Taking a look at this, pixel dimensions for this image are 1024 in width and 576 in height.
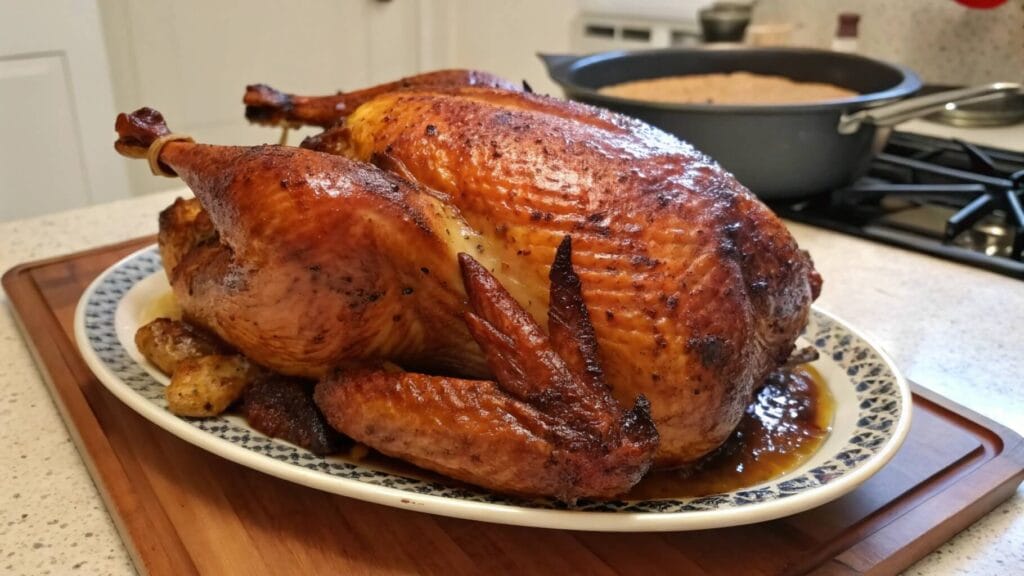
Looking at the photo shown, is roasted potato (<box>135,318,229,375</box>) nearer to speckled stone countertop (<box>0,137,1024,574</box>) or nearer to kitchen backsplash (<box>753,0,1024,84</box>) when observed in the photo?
speckled stone countertop (<box>0,137,1024,574</box>)

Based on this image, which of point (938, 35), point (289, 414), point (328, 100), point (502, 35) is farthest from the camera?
point (502, 35)

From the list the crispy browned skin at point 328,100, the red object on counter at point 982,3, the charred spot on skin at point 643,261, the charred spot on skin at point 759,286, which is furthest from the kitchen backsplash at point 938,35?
the charred spot on skin at point 643,261

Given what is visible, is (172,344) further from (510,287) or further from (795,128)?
(795,128)

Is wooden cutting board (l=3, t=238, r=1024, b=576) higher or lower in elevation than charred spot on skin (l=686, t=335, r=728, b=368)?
lower

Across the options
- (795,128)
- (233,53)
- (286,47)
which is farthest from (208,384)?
(286,47)

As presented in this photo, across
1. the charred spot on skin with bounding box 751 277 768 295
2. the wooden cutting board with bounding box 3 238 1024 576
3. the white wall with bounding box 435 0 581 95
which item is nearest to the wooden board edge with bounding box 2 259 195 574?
the wooden cutting board with bounding box 3 238 1024 576

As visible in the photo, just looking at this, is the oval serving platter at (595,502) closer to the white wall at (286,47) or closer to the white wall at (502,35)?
the white wall at (286,47)
